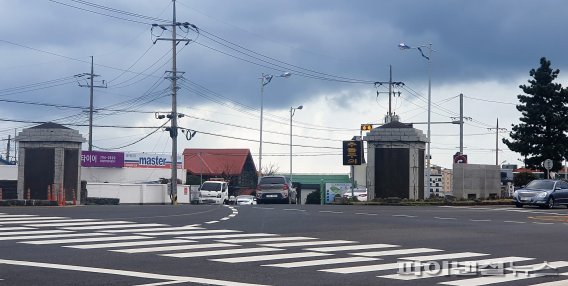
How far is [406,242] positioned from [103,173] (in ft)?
216

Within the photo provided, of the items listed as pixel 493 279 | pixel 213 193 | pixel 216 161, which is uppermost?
Answer: pixel 216 161

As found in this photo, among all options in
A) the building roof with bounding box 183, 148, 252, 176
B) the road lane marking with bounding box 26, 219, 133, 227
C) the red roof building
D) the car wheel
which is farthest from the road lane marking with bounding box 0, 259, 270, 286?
the building roof with bounding box 183, 148, 252, 176

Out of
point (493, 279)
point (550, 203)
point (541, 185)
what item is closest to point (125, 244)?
point (493, 279)

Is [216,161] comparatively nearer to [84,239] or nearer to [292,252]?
[84,239]

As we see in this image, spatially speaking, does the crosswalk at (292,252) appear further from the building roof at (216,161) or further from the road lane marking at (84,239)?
the building roof at (216,161)

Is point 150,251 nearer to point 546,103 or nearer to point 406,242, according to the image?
point 406,242

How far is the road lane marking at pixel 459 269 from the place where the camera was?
12555mm

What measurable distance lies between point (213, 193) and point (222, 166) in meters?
35.8

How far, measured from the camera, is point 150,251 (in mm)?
15344

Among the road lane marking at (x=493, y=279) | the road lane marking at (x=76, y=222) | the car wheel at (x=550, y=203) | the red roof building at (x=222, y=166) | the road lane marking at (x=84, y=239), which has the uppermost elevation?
the red roof building at (x=222, y=166)

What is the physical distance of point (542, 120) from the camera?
56.4 meters

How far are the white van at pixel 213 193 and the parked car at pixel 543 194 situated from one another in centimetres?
2255

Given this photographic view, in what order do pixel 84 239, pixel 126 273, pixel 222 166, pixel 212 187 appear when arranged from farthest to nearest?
pixel 222 166, pixel 212 187, pixel 84 239, pixel 126 273

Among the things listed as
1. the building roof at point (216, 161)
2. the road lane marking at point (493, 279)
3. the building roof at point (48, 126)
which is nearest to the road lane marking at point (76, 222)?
the road lane marking at point (493, 279)
